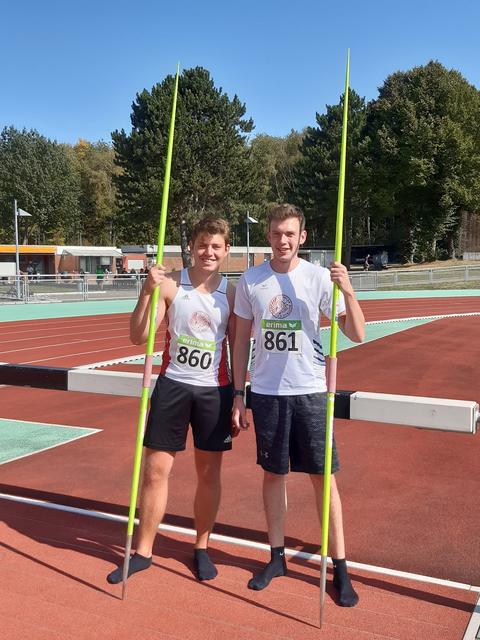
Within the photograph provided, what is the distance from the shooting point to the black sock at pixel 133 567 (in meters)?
Answer: 3.16

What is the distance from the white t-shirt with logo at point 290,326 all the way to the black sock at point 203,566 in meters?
0.96

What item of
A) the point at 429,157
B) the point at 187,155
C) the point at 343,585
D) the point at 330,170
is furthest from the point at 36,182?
the point at 343,585

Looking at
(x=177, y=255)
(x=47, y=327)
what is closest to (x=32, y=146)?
(x=177, y=255)

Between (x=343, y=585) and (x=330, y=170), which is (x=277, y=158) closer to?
(x=330, y=170)

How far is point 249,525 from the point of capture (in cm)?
397

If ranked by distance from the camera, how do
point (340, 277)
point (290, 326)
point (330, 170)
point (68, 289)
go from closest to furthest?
point (340, 277) → point (290, 326) → point (68, 289) → point (330, 170)

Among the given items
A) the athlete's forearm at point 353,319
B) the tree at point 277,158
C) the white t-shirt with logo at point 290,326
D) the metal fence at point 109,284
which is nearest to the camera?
the athlete's forearm at point 353,319

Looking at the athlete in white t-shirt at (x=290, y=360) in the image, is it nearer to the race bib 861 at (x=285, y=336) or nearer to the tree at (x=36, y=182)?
the race bib 861 at (x=285, y=336)

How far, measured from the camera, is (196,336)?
3.24 m

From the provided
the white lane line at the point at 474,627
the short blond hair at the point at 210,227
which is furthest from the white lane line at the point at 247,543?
the short blond hair at the point at 210,227

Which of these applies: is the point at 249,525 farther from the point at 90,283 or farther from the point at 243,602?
the point at 90,283

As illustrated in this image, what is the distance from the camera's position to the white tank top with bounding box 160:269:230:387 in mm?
3238

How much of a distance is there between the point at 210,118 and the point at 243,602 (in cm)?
4518

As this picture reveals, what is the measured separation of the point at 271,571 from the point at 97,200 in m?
71.3
